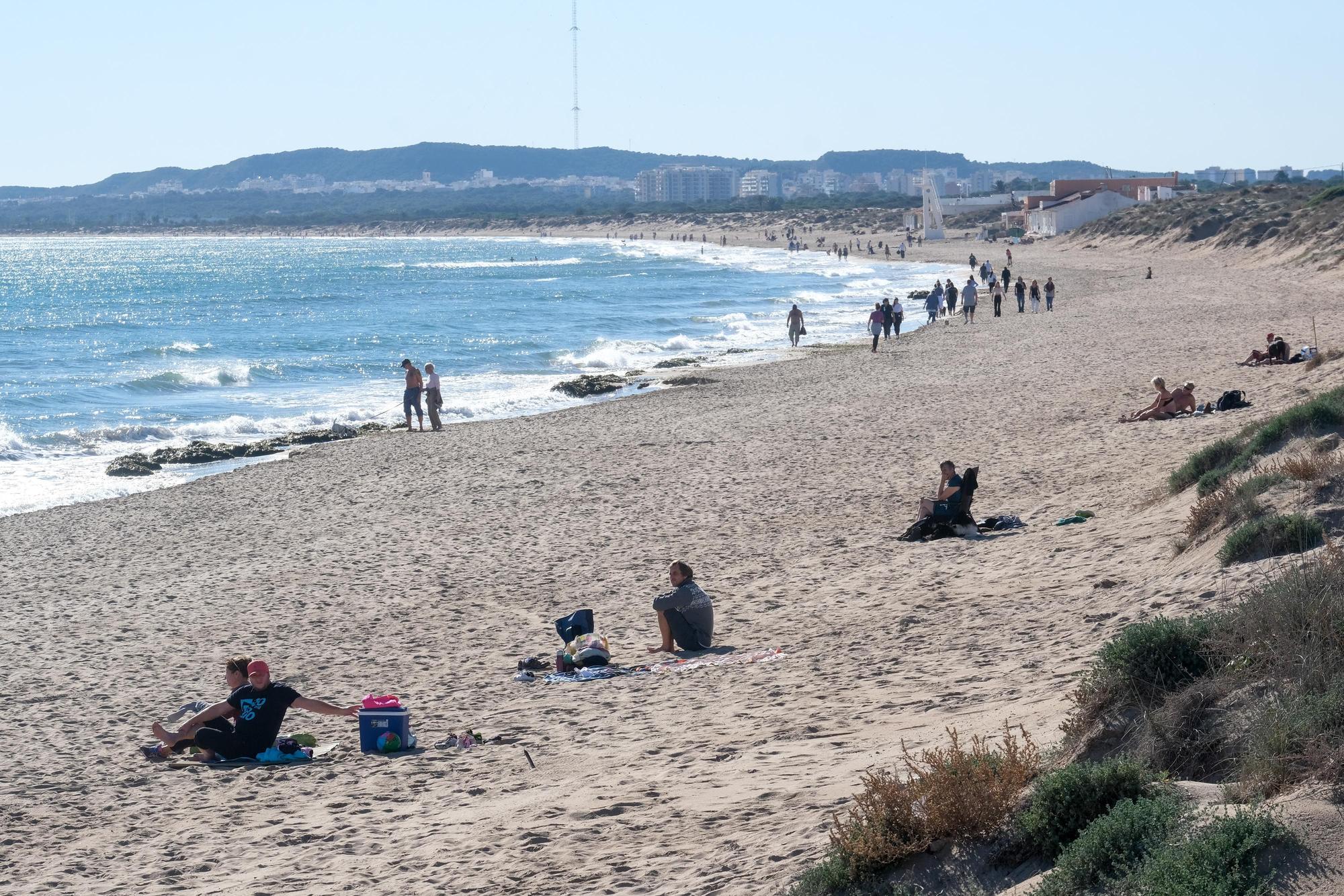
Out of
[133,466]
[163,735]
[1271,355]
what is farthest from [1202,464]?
[133,466]

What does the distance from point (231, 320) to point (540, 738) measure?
52.4 meters

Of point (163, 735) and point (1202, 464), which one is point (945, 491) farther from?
point (163, 735)

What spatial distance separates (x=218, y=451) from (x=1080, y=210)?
72265 millimetres

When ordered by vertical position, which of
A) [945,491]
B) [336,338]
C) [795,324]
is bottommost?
[336,338]

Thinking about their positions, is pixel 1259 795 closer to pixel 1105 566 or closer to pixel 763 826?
pixel 763 826

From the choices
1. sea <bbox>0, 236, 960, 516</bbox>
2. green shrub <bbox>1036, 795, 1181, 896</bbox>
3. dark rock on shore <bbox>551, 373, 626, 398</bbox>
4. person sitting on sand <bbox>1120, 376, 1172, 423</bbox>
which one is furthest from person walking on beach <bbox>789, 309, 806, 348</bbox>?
green shrub <bbox>1036, 795, 1181, 896</bbox>

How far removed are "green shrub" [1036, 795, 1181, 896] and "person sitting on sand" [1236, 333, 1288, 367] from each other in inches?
628

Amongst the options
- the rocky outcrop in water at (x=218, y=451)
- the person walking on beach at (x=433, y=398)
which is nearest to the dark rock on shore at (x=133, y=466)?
the rocky outcrop in water at (x=218, y=451)

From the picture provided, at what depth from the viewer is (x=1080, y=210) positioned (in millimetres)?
82875

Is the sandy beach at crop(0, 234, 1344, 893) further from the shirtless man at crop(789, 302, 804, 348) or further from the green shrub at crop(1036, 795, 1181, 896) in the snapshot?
the shirtless man at crop(789, 302, 804, 348)

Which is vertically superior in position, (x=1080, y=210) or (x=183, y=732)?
(x=1080, y=210)

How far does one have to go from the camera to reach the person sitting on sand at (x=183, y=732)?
7598mm

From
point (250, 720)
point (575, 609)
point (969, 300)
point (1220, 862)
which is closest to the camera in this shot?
point (1220, 862)

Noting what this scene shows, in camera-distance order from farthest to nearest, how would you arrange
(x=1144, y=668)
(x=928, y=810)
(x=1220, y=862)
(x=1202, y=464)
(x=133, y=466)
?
1. (x=133, y=466)
2. (x=1202, y=464)
3. (x=1144, y=668)
4. (x=928, y=810)
5. (x=1220, y=862)
